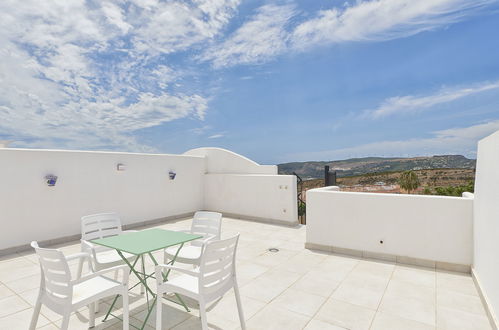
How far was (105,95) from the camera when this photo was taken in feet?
38.8

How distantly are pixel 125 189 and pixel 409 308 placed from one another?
636 centimetres

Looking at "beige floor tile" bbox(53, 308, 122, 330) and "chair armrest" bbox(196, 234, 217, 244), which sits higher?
"chair armrest" bbox(196, 234, 217, 244)

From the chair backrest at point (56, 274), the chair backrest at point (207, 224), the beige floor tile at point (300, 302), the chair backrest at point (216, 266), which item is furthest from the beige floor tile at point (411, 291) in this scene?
the chair backrest at point (56, 274)

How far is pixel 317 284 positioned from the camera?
335 cm

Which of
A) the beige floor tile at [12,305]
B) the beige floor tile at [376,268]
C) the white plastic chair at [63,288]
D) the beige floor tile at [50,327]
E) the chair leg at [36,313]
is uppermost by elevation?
the white plastic chair at [63,288]

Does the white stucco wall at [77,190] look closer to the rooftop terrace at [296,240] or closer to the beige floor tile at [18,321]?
the rooftop terrace at [296,240]

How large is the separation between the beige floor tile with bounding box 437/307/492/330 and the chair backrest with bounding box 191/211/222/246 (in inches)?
101

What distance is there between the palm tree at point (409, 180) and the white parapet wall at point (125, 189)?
31.5 feet

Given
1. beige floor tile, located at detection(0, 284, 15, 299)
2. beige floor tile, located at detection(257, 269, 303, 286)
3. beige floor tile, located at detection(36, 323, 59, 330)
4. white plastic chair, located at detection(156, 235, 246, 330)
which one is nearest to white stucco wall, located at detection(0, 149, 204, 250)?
beige floor tile, located at detection(0, 284, 15, 299)

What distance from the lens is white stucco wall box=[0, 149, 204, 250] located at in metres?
4.83

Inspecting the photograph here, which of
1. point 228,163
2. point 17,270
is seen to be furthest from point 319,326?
point 228,163

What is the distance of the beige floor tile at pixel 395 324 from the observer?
2401mm

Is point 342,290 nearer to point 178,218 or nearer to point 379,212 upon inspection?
point 379,212

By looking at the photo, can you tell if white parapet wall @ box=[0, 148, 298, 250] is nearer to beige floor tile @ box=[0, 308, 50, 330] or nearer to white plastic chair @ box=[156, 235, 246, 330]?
beige floor tile @ box=[0, 308, 50, 330]
